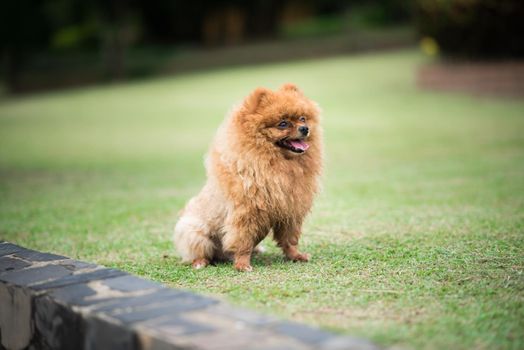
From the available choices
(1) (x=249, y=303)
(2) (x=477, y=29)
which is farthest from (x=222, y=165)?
(2) (x=477, y=29)

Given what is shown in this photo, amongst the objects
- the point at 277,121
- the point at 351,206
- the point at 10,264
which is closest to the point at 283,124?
the point at 277,121

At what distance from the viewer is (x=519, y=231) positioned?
5.79 meters

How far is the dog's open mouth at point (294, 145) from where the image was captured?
15.6 ft

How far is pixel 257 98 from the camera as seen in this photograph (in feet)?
15.6

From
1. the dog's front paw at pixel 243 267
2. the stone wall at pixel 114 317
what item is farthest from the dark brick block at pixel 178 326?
the dog's front paw at pixel 243 267

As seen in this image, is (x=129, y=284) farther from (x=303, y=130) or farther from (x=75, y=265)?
(x=303, y=130)

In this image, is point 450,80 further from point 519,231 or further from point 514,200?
point 519,231

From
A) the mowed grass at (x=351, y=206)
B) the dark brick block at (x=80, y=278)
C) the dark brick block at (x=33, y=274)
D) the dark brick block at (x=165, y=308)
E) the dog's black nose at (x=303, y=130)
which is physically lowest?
the mowed grass at (x=351, y=206)

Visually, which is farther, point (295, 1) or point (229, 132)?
point (295, 1)

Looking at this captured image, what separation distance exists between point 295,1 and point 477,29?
2444 cm

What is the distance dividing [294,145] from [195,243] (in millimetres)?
1012

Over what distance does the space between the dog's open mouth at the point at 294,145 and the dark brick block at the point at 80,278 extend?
148cm

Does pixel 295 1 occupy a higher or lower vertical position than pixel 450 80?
higher

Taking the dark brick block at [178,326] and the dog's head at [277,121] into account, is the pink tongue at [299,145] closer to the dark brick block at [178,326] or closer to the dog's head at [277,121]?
the dog's head at [277,121]
